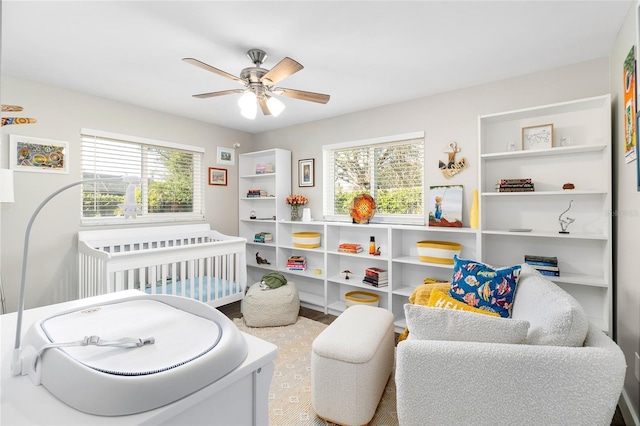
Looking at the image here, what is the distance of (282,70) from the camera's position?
1942mm

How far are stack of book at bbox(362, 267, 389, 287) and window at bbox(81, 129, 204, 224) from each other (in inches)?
90.1

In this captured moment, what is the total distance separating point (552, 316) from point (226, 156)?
3.99m

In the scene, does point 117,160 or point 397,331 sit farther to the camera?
point 117,160

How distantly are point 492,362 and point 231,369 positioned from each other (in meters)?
0.99

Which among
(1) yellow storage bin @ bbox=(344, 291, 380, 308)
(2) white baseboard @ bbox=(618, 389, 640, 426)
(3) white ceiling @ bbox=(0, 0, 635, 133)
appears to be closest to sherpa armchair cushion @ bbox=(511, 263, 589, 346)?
(2) white baseboard @ bbox=(618, 389, 640, 426)

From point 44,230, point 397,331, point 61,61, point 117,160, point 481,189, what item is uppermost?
point 61,61

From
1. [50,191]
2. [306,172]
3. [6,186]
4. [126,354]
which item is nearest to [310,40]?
[126,354]

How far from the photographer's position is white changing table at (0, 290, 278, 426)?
667 millimetres

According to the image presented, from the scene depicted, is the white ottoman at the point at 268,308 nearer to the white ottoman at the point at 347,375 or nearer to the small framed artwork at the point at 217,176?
the white ottoman at the point at 347,375

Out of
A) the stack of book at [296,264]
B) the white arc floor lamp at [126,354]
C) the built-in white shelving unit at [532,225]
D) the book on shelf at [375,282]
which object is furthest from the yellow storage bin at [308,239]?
the white arc floor lamp at [126,354]

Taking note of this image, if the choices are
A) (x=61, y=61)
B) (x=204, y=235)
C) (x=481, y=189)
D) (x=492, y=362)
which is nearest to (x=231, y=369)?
(x=492, y=362)

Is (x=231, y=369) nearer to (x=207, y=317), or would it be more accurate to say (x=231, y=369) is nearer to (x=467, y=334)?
(x=207, y=317)

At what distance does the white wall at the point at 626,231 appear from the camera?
1730 mm

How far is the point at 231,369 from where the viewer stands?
843 millimetres
